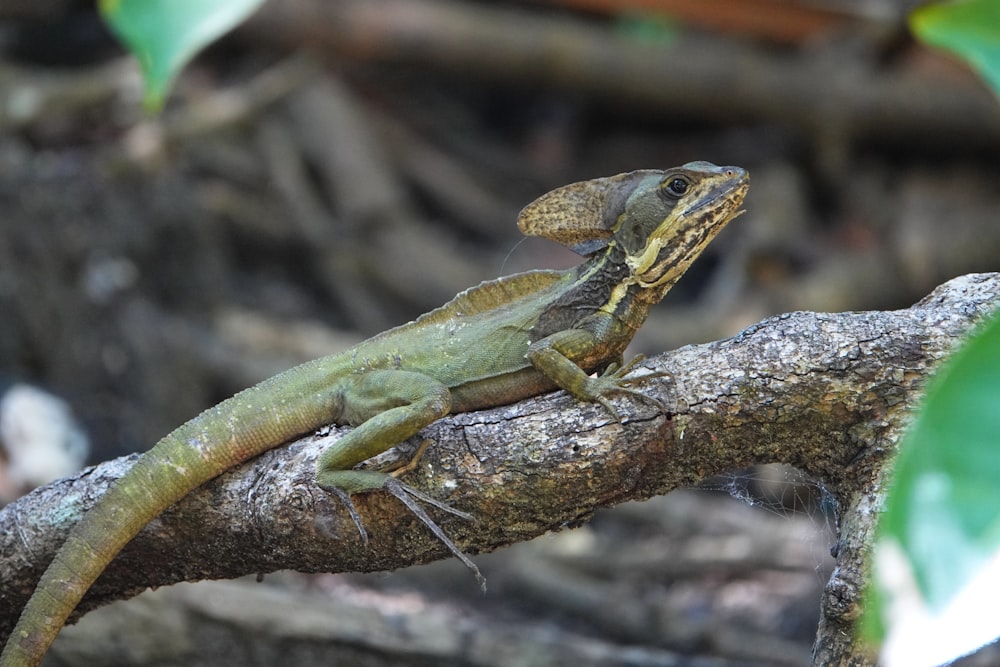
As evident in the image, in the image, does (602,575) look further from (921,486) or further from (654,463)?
(921,486)

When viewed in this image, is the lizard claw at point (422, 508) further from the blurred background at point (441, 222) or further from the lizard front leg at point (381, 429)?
the blurred background at point (441, 222)

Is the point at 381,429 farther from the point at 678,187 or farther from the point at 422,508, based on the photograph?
the point at 678,187

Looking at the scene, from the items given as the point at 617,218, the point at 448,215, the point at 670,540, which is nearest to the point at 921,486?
the point at 617,218

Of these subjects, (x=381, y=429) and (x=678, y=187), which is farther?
(x=678, y=187)

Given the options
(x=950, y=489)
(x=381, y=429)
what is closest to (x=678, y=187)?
(x=381, y=429)

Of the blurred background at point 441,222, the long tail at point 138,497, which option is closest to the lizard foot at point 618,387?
the blurred background at point 441,222

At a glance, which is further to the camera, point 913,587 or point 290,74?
point 290,74

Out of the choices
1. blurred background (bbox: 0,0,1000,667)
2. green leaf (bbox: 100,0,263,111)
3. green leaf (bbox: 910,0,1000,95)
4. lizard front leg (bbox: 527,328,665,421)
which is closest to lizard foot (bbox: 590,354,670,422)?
lizard front leg (bbox: 527,328,665,421)

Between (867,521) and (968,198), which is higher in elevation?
(867,521)
